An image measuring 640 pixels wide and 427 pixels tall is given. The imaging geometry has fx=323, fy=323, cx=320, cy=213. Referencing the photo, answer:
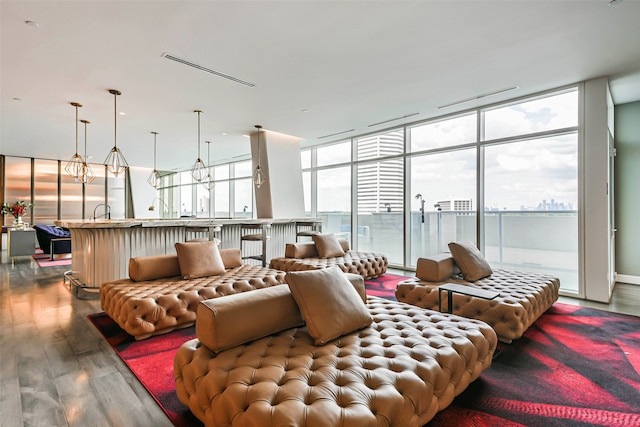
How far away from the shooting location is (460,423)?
6.02 ft

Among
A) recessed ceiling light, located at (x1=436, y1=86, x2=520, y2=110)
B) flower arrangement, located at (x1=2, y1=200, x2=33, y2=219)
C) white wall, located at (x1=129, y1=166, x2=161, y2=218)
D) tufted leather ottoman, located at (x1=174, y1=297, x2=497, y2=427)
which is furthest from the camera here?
white wall, located at (x1=129, y1=166, x2=161, y2=218)

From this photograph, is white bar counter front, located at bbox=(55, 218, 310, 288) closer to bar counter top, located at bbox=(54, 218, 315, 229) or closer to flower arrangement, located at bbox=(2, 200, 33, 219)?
bar counter top, located at bbox=(54, 218, 315, 229)

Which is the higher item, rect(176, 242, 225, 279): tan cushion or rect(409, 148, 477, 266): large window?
rect(409, 148, 477, 266): large window

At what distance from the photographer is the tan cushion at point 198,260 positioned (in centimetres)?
376

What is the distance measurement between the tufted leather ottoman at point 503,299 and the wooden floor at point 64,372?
1.31 metres

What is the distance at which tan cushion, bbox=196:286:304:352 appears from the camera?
1815 mm

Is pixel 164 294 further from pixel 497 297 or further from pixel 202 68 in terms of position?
pixel 497 297

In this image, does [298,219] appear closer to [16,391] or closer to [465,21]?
[465,21]

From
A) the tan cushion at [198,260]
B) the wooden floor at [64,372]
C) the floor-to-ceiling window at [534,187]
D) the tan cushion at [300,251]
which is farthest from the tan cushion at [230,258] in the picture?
the floor-to-ceiling window at [534,187]

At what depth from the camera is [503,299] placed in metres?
3.05

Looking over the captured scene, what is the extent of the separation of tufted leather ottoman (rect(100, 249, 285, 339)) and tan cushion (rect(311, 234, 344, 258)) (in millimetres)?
1602

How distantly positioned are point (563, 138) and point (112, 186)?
13993mm

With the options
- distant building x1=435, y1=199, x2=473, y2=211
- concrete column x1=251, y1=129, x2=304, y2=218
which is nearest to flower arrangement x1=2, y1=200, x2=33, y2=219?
concrete column x1=251, y1=129, x2=304, y2=218

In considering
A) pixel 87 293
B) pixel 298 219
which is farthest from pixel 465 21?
pixel 87 293
